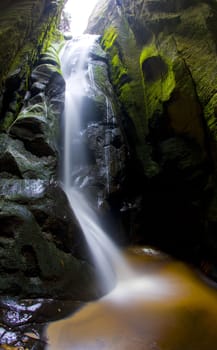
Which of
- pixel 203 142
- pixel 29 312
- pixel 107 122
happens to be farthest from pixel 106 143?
pixel 29 312

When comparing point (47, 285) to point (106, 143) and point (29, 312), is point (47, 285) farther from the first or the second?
point (106, 143)

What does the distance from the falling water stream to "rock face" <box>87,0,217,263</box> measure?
3.13ft

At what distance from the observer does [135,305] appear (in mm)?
4395

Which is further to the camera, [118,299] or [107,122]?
[107,122]

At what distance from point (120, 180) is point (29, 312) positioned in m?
4.88

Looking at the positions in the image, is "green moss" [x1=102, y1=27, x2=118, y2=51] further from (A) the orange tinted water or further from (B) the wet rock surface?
(B) the wet rock surface

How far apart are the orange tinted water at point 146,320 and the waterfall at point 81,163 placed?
550 millimetres

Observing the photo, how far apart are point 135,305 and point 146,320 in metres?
0.46

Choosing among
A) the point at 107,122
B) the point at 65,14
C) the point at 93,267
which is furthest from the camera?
the point at 65,14

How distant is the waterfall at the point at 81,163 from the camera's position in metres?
5.75

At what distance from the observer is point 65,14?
2025cm

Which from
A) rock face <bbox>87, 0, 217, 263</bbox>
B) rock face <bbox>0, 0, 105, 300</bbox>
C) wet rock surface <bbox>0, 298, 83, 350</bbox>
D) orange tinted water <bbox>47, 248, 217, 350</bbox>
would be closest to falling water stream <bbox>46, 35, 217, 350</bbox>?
orange tinted water <bbox>47, 248, 217, 350</bbox>

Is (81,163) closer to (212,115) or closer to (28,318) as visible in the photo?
(212,115)

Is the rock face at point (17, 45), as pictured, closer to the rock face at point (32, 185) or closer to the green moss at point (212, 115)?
the rock face at point (32, 185)
